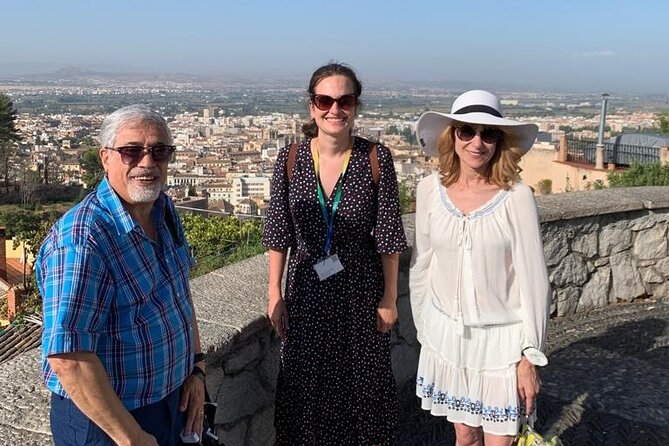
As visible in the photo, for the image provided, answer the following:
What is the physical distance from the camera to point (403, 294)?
3.38 metres

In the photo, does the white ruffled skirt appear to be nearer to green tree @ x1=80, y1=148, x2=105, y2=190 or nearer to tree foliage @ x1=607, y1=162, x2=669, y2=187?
green tree @ x1=80, y1=148, x2=105, y2=190

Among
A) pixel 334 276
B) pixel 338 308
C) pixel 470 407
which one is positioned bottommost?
pixel 470 407

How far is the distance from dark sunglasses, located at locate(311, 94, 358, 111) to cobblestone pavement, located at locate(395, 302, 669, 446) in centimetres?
149

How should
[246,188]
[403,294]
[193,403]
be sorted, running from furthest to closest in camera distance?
[246,188], [403,294], [193,403]

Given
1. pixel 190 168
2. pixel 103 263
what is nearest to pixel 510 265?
pixel 103 263

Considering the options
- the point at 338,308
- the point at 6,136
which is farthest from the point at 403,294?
the point at 6,136

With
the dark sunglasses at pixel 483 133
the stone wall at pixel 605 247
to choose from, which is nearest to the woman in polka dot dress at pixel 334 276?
the dark sunglasses at pixel 483 133

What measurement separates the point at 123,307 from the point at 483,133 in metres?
1.22

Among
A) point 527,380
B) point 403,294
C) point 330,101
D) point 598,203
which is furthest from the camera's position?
point 598,203

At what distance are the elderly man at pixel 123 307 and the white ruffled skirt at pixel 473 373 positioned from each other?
32.0 inches

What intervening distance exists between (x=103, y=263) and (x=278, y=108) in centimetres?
8108

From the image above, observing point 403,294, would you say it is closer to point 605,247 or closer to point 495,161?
point 495,161

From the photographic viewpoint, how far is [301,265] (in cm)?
240

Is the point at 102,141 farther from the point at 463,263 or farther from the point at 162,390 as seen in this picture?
the point at 463,263
